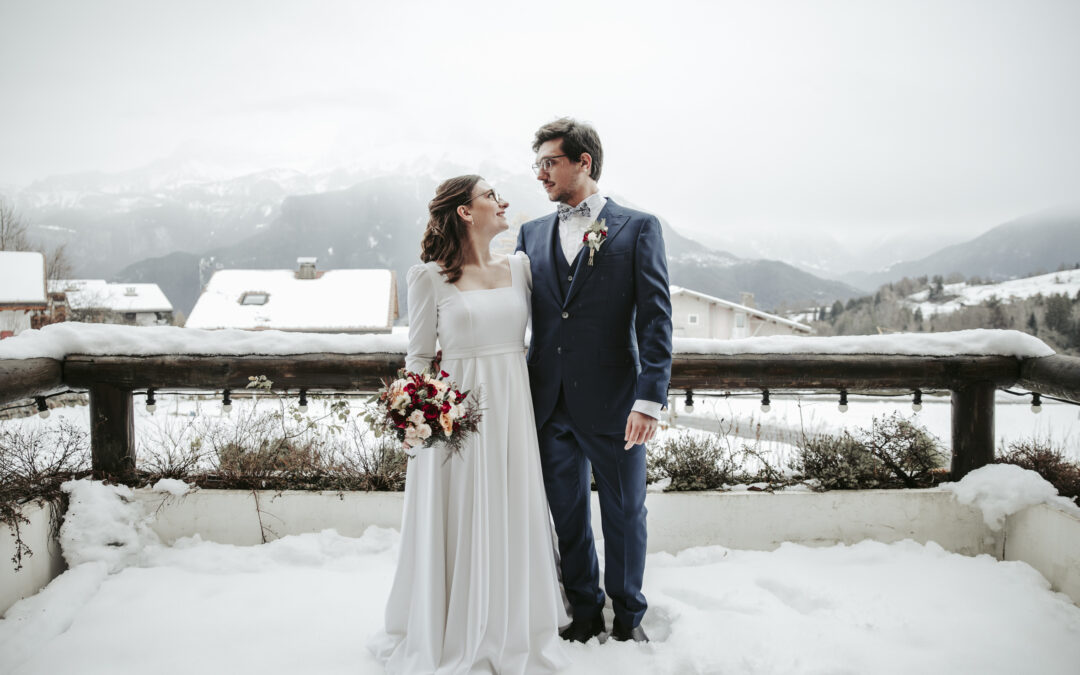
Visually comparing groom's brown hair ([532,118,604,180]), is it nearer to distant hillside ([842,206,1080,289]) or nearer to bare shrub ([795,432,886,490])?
bare shrub ([795,432,886,490])

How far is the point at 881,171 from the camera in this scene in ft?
249

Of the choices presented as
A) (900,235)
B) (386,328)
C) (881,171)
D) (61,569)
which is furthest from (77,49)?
(881,171)

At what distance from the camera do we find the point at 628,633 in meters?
2.17

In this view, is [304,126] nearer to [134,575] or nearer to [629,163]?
[629,163]

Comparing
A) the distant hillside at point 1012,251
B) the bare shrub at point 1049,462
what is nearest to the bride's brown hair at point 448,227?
the bare shrub at point 1049,462

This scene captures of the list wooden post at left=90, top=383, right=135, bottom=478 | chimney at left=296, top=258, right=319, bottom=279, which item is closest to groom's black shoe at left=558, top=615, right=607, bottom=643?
wooden post at left=90, top=383, right=135, bottom=478

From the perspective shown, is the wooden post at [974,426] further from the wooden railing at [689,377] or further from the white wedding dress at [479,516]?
the white wedding dress at [479,516]

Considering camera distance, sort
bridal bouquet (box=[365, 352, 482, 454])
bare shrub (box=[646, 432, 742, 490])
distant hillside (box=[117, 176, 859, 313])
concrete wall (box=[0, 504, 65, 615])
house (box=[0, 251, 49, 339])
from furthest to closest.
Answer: distant hillside (box=[117, 176, 859, 313]) → house (box=[0, 251, 49, 339]) → bare shrub (box=[646, 432, 742, 490]) → concrete wall (box=[0, 504, 65, 615]) → bridal bouquet (box=[365, 352, 482, 454])

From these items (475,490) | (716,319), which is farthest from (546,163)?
(716,319)

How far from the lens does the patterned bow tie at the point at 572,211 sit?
2.15 meters

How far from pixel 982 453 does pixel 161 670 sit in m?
3.70

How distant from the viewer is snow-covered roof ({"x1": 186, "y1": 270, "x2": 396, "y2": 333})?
2633 centimetres

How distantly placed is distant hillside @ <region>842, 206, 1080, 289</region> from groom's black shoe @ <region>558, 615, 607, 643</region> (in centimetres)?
3359

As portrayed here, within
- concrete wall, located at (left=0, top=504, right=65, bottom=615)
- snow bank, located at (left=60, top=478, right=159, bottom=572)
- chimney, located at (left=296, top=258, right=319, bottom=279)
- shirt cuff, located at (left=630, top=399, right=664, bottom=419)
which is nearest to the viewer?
shirt cuff, located at (left=630, top=399, right=664, bottom=419)
